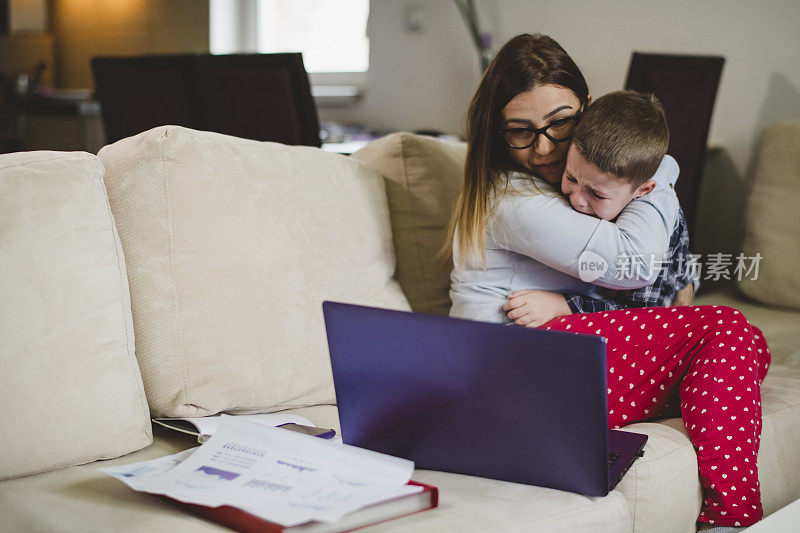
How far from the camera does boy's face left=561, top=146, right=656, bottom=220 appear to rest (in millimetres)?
1273

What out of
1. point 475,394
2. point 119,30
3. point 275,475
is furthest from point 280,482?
point 119,30

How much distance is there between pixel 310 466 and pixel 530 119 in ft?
2.50

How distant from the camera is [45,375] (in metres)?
1.03

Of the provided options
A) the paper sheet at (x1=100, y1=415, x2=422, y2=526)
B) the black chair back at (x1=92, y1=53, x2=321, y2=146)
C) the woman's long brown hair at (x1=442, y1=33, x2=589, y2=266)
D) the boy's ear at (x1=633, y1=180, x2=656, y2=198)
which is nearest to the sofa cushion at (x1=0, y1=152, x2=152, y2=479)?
the paper sheet at (x1=100, y1=415, x2=422, y2=526)

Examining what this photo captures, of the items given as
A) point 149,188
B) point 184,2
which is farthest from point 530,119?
point 184,2

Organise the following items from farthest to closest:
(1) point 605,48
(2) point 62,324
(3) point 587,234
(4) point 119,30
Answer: (4) point 119,30 → (1) point 605,48 → (3) point 587,234 → (2) point 62,324

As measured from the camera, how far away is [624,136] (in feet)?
4.08

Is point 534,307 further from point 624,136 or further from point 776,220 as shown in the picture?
point 776,220

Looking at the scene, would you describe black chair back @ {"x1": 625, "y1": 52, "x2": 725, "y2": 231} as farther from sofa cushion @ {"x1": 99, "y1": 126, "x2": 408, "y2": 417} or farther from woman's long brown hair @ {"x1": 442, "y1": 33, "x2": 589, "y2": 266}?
sofa cushion @ {"x1": 99, "y1": 126, "x2": 408, "y2": 417}

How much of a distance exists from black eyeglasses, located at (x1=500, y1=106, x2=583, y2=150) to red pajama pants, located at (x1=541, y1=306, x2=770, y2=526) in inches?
12.5

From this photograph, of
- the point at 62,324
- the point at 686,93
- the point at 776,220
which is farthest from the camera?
the point at 686,93

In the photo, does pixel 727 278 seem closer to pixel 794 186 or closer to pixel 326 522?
pixel 794 186

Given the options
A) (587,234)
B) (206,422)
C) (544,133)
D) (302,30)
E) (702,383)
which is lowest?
(206,422)

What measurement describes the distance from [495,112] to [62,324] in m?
0.82
